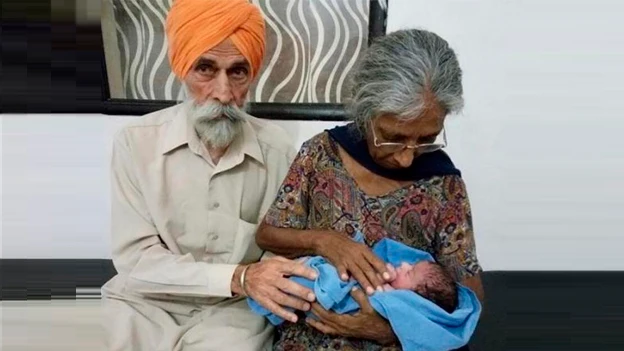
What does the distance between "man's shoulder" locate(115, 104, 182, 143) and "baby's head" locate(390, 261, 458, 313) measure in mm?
837

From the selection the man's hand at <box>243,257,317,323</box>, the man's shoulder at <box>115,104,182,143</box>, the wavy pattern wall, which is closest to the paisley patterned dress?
the man's hand at <box>243,257,317,323</box>

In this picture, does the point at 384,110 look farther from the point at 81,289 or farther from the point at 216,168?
the point at 81,289

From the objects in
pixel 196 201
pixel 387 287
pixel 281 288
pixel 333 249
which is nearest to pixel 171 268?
pixel 196 201

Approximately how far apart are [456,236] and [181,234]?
79cm

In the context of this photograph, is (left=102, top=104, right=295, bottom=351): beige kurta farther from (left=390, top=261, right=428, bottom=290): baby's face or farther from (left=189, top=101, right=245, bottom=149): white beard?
(left=390, top=261, right=428, bottom=290): baby's face

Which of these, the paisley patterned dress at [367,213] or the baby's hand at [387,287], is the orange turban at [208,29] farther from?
the baby's hand at [387,287]

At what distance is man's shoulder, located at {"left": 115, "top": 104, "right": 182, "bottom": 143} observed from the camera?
Result: 5.77 ft

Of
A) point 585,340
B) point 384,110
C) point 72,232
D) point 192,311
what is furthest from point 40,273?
point 585,340

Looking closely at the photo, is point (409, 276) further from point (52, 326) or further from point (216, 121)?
point (52, 326)

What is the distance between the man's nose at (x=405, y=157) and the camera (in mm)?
1490

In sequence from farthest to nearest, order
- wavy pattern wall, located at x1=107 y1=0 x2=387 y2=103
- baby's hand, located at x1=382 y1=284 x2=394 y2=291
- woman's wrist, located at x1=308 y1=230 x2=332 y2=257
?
wavy pattern wall, located at x1=107 y1=0 x2=387 y2=103
woman's wrist, located at x1=308 y1=230 x2=332 y2=257
baby's hand, located at x1=382 y1=284 x2=394 y2=291

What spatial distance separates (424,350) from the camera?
139 cm

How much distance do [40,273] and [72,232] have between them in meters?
0.31

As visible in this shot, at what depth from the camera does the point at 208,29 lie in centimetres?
163
